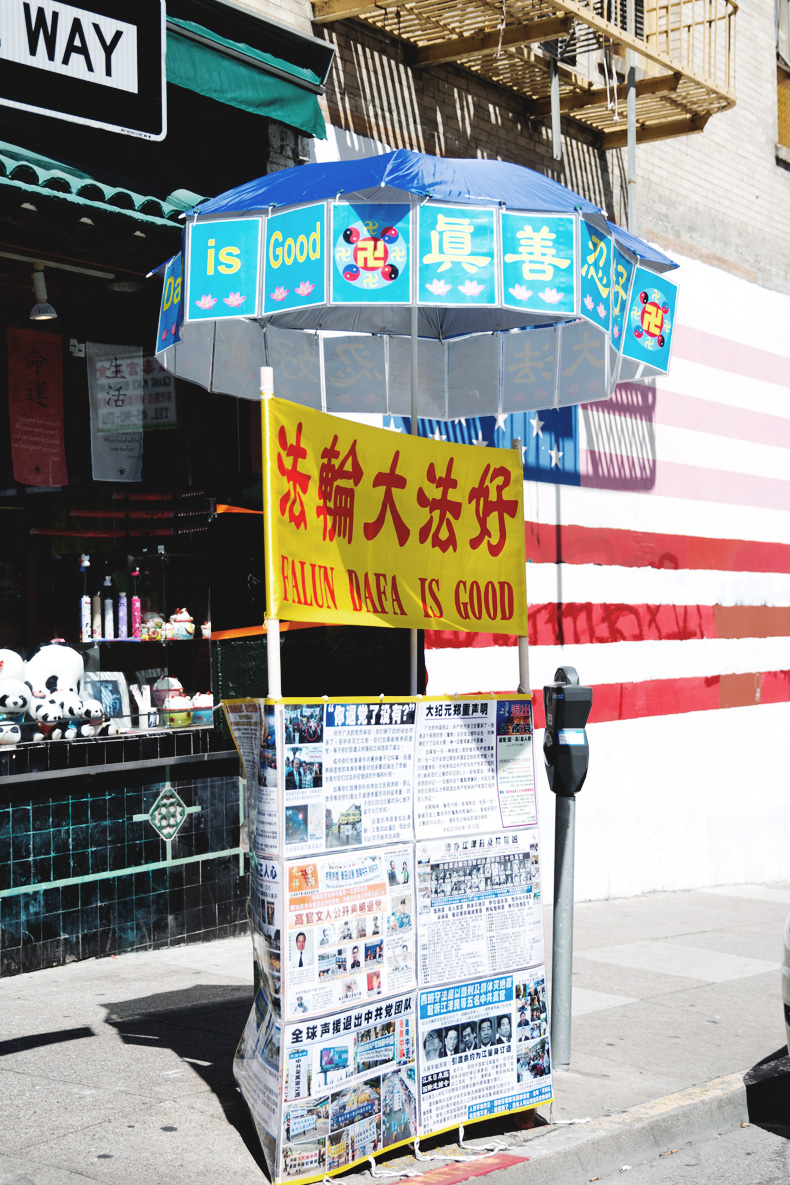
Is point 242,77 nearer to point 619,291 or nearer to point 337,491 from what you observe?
point 619,291

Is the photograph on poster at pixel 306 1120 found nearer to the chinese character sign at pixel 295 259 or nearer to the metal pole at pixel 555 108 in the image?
the chinese character sign at pixel 295 259

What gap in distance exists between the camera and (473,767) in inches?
200

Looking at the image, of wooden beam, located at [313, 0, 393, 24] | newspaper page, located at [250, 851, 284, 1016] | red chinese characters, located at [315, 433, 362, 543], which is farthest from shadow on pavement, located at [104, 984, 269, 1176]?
wooden beam, located at [313, 0, 393, 24]

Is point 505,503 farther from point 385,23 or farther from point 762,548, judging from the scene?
point 762,548

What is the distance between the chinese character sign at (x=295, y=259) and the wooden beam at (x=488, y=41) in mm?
4736

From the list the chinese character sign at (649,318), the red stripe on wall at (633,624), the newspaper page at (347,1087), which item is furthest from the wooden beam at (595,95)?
the newspaper page at (347,1087)

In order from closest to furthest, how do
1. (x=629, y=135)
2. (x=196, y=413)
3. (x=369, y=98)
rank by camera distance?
(x=196, y=413) → (x=369, y=98) → (x=629, y=135)

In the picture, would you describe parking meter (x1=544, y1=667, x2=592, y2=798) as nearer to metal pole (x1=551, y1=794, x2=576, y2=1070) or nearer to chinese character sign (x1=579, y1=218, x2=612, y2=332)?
metal pole (x1=551, y1=794, x2=576, y2=1070)

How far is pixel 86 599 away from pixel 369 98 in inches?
170

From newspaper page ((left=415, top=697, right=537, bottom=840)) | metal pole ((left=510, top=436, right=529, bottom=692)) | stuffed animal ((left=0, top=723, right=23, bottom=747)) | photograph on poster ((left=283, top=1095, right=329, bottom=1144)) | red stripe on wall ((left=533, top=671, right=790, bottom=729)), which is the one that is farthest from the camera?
red stripe on wall ((left=533, top=671, right=790, bottom=729))

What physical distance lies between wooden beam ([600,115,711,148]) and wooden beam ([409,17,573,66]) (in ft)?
6.77

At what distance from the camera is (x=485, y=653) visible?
9750 millimetres

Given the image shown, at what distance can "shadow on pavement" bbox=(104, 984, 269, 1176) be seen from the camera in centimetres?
508

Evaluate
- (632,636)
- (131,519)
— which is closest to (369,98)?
(131,519)
